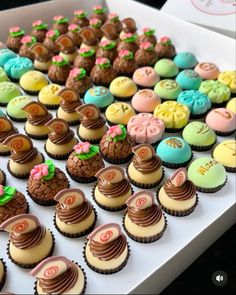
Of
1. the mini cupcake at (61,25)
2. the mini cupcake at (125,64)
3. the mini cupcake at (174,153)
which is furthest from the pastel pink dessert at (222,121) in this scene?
the mini cupcake at (61,25)

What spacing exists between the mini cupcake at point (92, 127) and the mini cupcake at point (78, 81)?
37 cm

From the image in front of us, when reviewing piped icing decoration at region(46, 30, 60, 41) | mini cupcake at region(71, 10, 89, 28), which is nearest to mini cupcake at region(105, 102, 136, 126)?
piped icing decoration at region(46, 30, 60, 41)

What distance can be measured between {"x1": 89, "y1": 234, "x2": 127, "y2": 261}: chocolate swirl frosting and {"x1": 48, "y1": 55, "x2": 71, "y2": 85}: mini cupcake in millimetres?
1416

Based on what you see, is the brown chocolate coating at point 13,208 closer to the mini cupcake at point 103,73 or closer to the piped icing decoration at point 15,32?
the mini cupcake at point 103,73

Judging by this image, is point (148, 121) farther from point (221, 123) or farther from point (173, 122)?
point (221, 123)

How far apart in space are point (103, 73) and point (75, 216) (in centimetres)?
124

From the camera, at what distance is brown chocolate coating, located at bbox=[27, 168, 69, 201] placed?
1.87 m

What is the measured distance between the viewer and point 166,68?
2.81m

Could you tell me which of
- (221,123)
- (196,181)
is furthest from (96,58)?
(196,181)

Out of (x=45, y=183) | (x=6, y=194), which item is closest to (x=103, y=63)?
(x=45, y=183)

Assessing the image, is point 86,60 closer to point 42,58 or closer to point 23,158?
point 42,58

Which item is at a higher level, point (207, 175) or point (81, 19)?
point (81, 19)

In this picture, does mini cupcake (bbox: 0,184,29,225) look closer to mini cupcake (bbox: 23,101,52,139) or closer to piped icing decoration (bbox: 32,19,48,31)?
mini cupcake (bbox: 23,101,52,139)

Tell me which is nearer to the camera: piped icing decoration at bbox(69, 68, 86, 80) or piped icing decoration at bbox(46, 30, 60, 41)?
piped icing decoration at bbox(69, 68, 86, 80)
